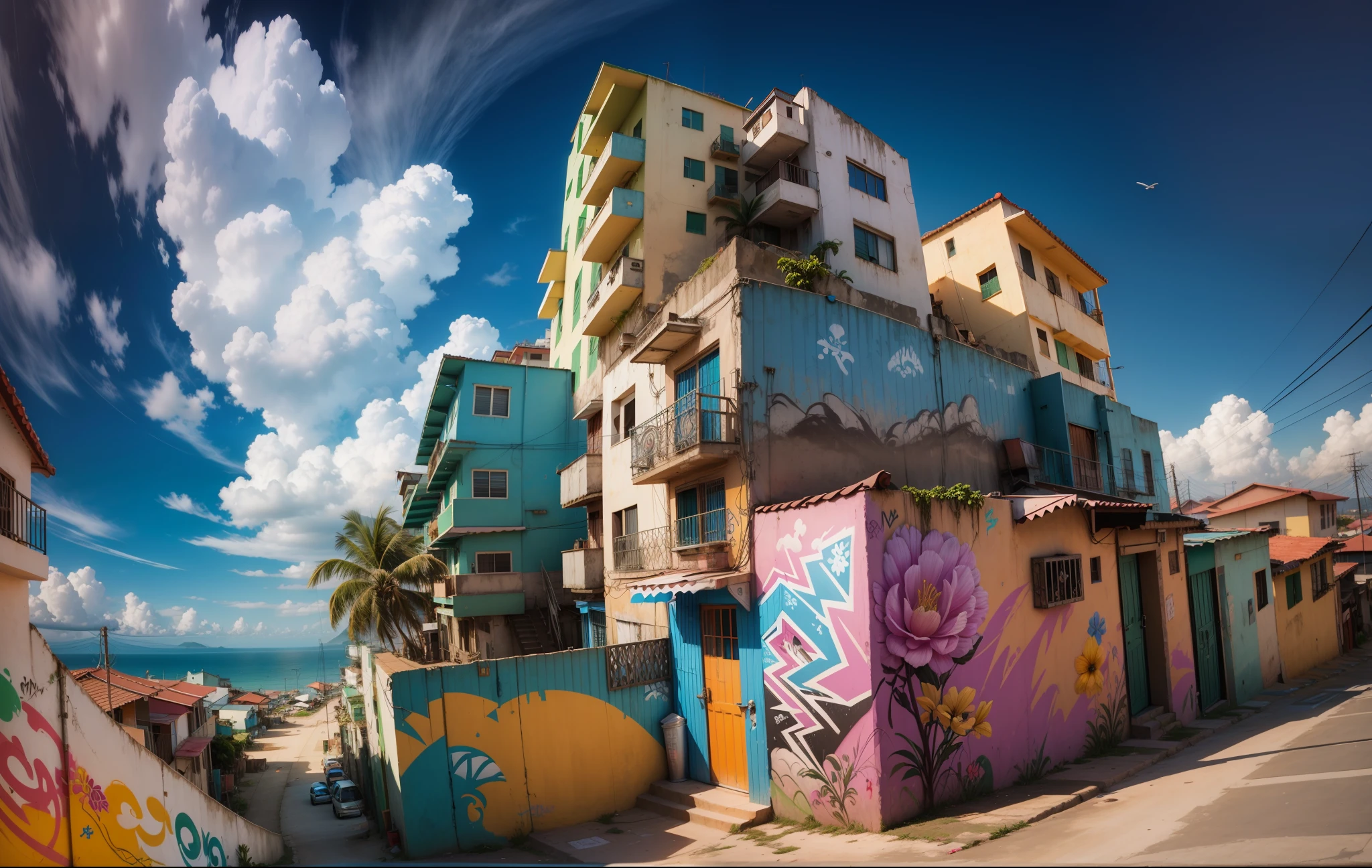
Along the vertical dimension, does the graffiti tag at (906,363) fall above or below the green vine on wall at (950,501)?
above

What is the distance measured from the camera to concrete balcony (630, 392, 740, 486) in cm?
1172

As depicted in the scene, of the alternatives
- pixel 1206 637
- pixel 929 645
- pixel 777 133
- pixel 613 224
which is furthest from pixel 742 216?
pixel 1206 637

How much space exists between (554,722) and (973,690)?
6945mm

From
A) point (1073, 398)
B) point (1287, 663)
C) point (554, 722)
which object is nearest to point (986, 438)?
point (1073, 398)

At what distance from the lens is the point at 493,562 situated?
25.2 metres

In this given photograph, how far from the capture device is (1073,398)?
18594 mm

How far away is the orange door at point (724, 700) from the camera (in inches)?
438

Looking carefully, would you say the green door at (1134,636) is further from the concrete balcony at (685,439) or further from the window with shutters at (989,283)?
the window with shutters at (989,283)

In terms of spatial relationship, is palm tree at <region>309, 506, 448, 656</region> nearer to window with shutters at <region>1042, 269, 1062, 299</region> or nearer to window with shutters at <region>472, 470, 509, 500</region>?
window with shutters at <region>472, 470, 509, 500</region>

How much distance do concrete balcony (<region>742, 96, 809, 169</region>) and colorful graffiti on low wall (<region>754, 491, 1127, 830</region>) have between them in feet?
51.0

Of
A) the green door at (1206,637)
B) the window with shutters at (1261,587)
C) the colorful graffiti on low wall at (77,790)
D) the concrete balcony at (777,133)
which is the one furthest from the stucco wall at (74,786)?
the window with shutters at (1261,587)

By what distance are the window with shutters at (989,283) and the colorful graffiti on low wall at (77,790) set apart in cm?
2611

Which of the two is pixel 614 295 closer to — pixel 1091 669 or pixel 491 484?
pixel 491 484

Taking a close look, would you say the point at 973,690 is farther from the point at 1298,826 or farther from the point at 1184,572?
the point at 1184,572
